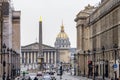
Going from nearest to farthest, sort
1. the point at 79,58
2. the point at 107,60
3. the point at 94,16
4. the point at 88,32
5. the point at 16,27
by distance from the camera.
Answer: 1. the point at 107,60
2. the point at 94,16
3. the point at 88,32
4. the point at 79,58
5. the point at 16,27

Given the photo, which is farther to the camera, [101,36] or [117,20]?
[101,36]

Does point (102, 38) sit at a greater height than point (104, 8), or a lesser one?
lesser

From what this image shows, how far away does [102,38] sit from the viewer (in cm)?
12812

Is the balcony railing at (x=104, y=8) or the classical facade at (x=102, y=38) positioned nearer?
the classical facade at (x=102, y=38)

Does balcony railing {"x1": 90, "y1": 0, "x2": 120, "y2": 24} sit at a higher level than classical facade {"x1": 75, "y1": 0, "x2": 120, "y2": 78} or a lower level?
higher

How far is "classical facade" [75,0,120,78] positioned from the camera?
10425cm

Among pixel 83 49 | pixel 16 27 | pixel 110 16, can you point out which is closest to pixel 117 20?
pixel 110 16

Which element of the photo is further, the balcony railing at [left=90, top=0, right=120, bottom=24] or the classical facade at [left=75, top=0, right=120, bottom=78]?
the balcony railing at [left=90, top=0, right=120, bottom=24]

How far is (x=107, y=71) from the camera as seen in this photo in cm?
11562

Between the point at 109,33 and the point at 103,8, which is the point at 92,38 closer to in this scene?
A: the point at 103,8

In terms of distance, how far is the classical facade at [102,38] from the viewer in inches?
4104

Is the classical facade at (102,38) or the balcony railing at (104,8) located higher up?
the balcony railing at (104,8)

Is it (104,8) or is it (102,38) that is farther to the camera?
(102,38)

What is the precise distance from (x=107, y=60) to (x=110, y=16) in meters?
7.61
